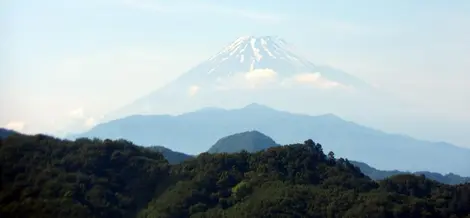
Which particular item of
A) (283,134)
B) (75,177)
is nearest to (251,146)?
(75,177)

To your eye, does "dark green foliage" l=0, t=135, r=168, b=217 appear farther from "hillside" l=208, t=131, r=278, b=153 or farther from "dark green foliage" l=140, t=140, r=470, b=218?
"hillside" l=208, t=131, r=278, b=153

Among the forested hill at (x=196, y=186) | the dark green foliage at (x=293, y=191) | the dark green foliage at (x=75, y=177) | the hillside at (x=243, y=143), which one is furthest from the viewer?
the hillside at (x=243, y=143)

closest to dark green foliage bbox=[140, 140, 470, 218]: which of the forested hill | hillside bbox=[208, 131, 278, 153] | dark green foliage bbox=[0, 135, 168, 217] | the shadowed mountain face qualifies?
the forested hill

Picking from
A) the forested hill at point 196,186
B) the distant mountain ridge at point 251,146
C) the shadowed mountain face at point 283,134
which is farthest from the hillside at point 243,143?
the shadowed mountain face at point 283,134

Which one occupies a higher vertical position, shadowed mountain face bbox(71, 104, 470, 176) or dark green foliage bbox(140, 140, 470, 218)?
shadowed mountain face bbox(71, 104, 470, 176)

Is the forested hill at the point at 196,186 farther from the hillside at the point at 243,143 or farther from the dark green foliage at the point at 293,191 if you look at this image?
the hillside at the point at 243,143

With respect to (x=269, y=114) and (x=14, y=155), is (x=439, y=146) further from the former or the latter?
(x=14, y=155)
